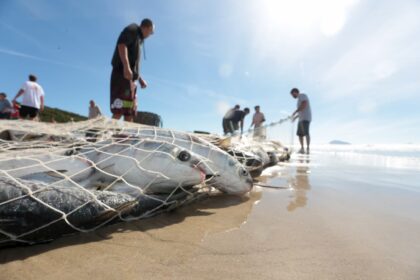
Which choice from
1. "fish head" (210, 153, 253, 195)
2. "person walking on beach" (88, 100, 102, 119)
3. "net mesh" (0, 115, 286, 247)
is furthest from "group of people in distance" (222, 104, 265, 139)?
"fish head" (210, 153, 253, 195)

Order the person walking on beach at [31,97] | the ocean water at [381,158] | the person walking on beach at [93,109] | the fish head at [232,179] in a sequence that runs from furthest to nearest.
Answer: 1. the person walking on beach at [93,109]
2. the person walking on beach at [31,97]
3. the ocean water at [381,158]
4. the fish head at [232,179]

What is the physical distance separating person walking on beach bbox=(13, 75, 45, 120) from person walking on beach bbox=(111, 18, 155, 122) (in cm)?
438

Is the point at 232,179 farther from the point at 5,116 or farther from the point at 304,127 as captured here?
the point at 5,116

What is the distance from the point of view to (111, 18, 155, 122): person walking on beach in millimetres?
4363

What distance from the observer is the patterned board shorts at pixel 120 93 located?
456 cm

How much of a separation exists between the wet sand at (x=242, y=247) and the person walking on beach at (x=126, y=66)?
9.88ft

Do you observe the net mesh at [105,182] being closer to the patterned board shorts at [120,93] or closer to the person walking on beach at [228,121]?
the patterned board shorts at [120,93]

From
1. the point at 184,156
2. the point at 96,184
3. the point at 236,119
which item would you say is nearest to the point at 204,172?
the point at 184,156

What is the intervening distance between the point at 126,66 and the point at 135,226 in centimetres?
319

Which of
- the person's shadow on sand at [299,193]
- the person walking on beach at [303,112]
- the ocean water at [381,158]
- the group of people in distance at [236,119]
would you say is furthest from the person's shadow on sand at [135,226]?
the group of people in distance at [236,119]

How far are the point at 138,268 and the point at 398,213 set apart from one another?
1913mm

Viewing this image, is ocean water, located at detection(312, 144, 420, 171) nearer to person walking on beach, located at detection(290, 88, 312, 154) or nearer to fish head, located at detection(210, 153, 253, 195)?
person walking on beach, located at detection(290, 88, 312, 154)

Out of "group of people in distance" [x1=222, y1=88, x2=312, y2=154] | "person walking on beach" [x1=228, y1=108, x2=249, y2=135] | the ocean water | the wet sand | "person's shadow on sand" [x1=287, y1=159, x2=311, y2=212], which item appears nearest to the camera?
the wet sand

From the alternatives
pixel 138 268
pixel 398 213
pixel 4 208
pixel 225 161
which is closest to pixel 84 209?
pixel 4 208
